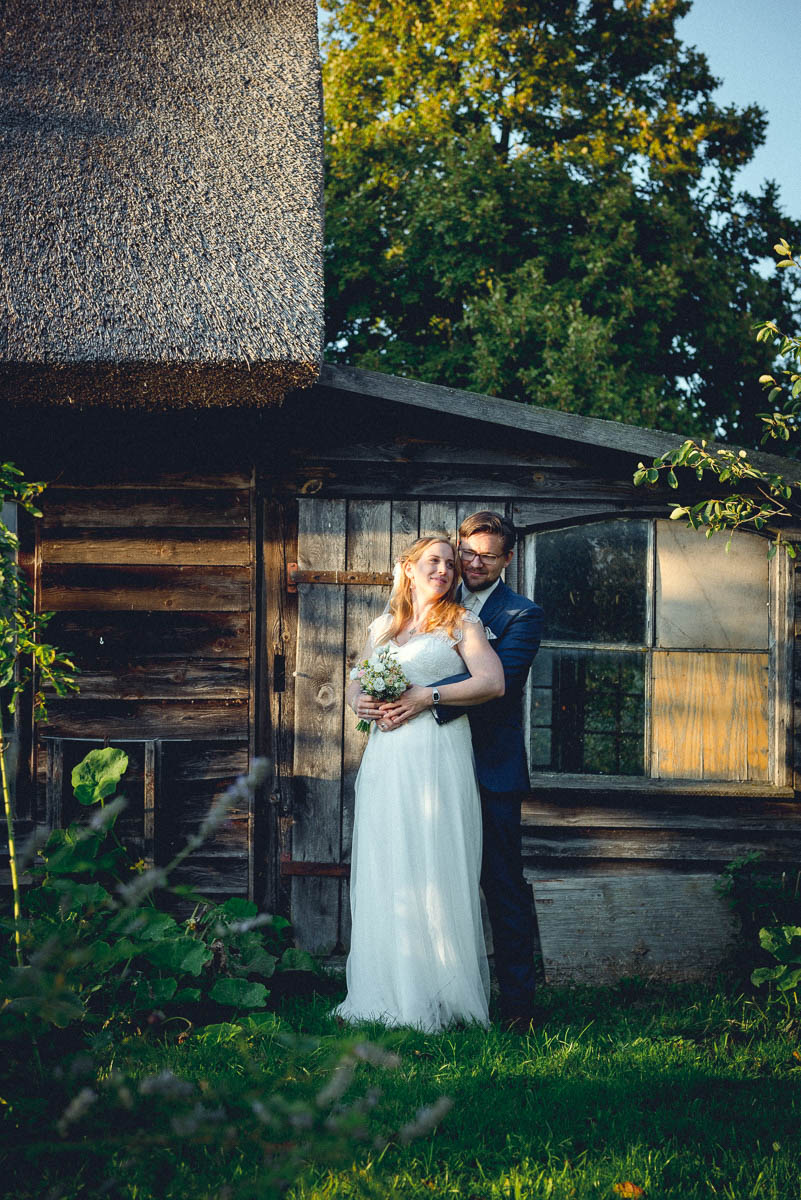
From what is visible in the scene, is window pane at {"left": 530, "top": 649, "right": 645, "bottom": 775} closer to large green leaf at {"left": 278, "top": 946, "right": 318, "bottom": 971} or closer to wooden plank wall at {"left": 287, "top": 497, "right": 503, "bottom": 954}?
wooden plank wall at {"left": 287, "top": 497, "right": 503, "bottom": 954}

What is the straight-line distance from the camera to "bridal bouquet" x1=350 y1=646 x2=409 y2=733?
10.8 ft

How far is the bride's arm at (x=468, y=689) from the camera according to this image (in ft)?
10.9

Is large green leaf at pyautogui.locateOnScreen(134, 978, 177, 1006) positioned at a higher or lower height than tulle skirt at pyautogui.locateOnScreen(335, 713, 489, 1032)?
lower

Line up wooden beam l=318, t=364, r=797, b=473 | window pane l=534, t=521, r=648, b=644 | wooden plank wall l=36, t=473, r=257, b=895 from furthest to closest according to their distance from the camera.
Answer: window pane l=534, t=521, r=648, b=644 < wooden plank wall l=36, t=473, r=257, b=895 < wooden beam l=318, t=364, r=797, b=473

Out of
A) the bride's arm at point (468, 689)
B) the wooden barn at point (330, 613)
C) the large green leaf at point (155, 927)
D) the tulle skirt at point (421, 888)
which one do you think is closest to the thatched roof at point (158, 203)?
the wooden barn at point (330, 613)

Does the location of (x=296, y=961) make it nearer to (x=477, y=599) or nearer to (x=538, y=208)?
(x=477, y=599)

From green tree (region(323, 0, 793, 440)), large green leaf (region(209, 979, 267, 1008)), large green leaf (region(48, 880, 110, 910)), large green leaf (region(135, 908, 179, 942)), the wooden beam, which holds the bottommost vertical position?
large green leaf (region(209, 979, 267, 1008))

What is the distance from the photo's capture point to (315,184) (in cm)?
468

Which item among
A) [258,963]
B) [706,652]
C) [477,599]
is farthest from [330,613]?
[706,652]

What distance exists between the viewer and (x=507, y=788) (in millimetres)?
3430

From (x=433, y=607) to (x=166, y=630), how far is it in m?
1.47

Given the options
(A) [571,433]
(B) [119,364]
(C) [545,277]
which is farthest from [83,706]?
(C) [545,277]

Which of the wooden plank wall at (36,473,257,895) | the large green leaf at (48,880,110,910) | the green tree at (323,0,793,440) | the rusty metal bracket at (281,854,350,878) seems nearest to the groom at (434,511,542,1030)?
the rusty metal bracket at (281,854,350,878)

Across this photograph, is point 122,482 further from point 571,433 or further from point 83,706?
point 571,433
